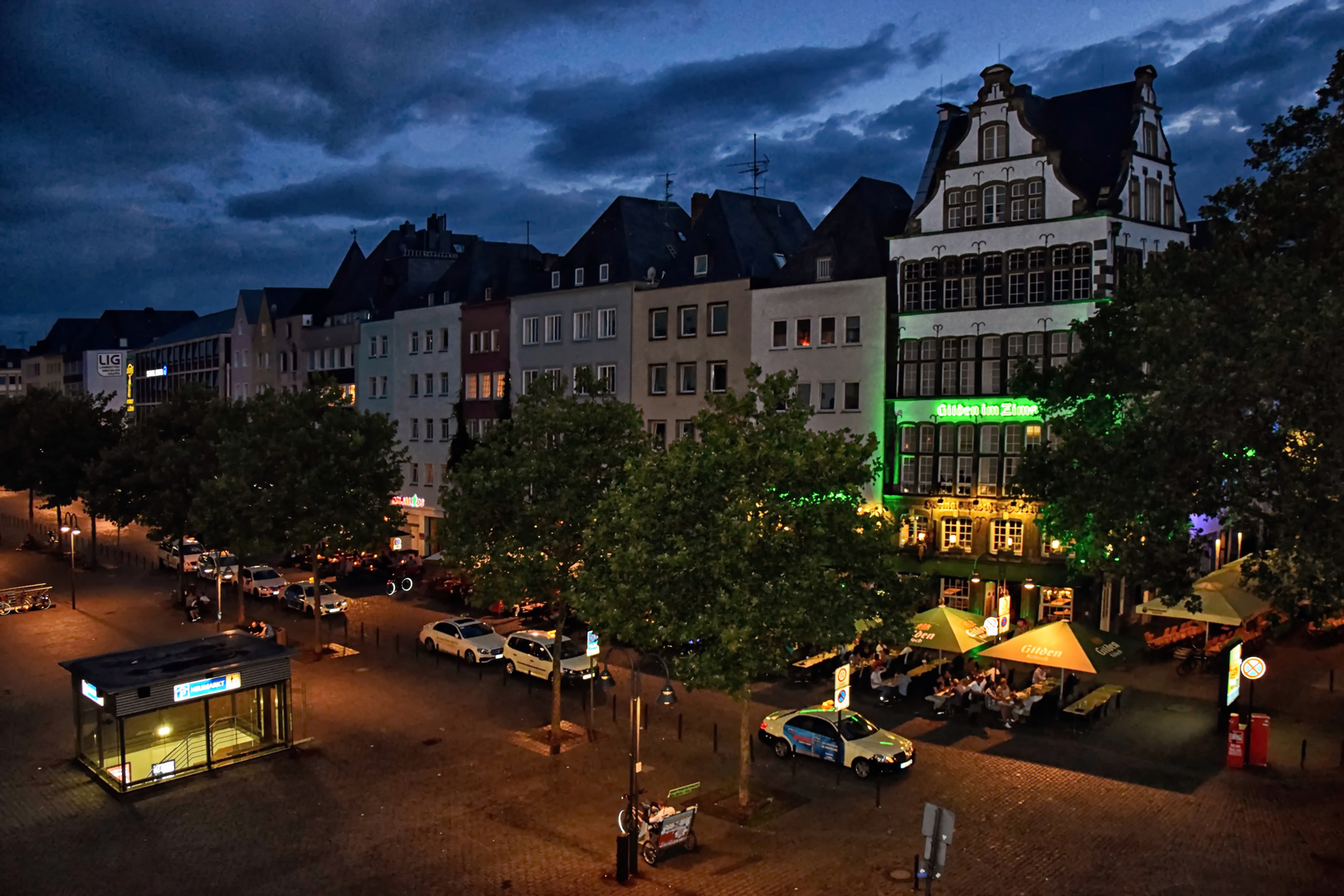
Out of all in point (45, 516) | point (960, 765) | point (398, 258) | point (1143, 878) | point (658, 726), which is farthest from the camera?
point (45, 516)

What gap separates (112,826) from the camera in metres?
22.8

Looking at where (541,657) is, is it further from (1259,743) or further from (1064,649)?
(1259,743)

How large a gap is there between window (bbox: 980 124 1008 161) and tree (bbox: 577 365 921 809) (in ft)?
76.7

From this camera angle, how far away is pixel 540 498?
2994 cm

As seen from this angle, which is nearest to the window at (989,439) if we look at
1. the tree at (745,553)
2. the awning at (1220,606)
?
the awning at (1220,606)

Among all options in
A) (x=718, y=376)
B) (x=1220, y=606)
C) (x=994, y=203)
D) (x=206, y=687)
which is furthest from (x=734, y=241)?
(x=206, y=687)

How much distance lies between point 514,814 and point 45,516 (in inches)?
3670

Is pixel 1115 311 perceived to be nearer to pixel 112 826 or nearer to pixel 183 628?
pixel 112 826

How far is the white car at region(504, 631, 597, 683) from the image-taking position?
35.2 m

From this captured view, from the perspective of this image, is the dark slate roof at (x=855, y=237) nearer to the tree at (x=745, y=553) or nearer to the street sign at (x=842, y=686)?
the tree at (x=745, y=553)

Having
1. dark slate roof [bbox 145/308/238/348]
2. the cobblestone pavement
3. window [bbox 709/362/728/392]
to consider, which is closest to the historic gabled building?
window [bbox 709/362/728/392]

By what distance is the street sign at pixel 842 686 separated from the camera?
24.8 m

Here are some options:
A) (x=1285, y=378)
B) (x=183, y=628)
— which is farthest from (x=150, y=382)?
(x=1285, y=378)

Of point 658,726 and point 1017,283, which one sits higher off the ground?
point 1017,283
